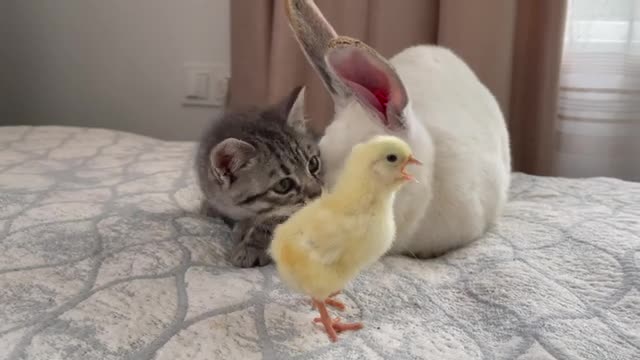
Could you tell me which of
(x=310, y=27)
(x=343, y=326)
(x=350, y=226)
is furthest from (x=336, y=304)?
(x=310, y=27)

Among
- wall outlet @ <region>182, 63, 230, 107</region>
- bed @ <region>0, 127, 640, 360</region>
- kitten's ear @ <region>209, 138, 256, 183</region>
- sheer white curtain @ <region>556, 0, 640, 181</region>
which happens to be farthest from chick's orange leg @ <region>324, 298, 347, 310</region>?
wall outlet @ <region>182, 63, 230, 107</region>

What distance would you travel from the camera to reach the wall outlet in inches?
85.6

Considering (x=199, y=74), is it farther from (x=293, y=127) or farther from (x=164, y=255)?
(x=164, y=255)

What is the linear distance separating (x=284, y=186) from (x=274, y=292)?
208 millimetres

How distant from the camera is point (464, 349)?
2.31ft

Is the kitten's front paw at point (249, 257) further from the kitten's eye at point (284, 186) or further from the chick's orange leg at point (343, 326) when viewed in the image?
the chick's orange leg at point (343, 326)

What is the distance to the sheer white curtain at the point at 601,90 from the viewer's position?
1622mm

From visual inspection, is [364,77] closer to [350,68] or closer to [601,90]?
[350,68]

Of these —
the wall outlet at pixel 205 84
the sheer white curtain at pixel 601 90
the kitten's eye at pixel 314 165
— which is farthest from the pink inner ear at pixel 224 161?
the wall outlet at pixel 205 84

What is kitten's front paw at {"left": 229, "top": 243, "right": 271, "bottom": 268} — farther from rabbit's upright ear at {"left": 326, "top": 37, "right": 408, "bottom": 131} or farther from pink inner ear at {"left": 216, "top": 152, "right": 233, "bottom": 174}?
rabbit's upright ear at {"left": 326, "top": 37, "right": 408, "bottom": 131}

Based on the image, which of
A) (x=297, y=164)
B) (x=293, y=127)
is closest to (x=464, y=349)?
(x=297, y=164)

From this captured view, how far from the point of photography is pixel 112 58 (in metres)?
2.33

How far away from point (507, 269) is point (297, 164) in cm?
34

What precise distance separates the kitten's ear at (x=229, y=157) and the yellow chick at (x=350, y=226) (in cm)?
29
